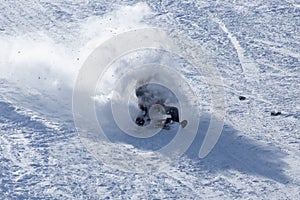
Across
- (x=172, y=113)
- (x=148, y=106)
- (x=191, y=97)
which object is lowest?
(x=148, y=106)

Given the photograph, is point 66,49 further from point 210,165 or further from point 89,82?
point 210,165

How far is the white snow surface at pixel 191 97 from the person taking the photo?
1356 centimetres

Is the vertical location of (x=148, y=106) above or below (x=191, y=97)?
below

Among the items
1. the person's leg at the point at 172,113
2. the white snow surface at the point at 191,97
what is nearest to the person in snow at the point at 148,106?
the person's leg at the point at 172,113

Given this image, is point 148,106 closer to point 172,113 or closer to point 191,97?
point 172,113

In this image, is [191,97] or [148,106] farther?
[191,97]

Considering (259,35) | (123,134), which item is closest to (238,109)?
(123,134)

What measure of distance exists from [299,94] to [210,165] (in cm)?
520

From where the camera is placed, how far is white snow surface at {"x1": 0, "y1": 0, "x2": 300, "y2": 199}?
44.5 feet

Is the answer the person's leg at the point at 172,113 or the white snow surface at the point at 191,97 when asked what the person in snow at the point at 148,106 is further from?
the white snow surface at the point at 191,97

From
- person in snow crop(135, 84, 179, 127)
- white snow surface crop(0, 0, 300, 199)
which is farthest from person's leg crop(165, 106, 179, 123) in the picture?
white snow surface crop(0, 0, 300, 199)

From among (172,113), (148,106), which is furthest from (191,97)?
(148,106)

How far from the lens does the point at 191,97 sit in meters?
17.5

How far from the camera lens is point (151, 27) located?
21703 mm
